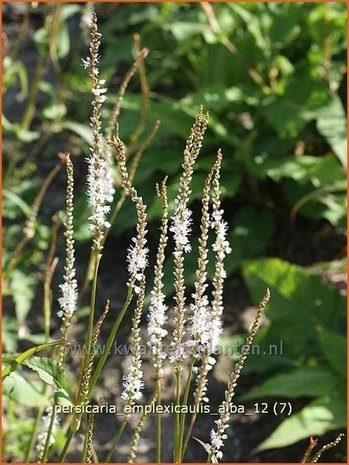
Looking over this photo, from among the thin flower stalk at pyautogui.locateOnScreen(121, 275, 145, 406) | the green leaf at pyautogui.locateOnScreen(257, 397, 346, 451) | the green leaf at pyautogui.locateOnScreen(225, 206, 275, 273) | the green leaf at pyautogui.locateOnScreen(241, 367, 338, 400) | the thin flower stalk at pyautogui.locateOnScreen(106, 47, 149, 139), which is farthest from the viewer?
the green leaf at pyautogui.locateOnScreen(225, 206, 275, 273)

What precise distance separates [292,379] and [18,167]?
195cm

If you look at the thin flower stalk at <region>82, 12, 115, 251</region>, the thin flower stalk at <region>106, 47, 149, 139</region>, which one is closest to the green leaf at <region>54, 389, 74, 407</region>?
the thin flower stalk at <region>82, 12, 115, 251</region>

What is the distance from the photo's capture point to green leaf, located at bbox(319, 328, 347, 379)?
2957 mm

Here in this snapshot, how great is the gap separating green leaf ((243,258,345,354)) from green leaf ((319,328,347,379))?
19 cm

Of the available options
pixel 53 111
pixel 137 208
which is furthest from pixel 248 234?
pixel 137 208

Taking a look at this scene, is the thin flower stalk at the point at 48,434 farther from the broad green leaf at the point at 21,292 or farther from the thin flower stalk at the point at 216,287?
the broad green leaf at the point at 21,292

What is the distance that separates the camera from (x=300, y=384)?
2.95 metres

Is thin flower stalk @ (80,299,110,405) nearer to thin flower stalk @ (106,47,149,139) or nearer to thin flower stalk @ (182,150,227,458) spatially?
thin flower stalk @ (182,150,227,458)

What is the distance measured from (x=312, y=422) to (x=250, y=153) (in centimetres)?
138

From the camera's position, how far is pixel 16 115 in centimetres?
471

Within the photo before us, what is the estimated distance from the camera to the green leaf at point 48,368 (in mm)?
1412

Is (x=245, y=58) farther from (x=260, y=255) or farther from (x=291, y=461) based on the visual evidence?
(x=291, y=461)

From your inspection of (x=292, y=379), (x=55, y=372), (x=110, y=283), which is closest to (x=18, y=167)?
(x=110, y=283)

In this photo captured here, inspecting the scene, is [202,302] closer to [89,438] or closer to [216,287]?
[216,287]
